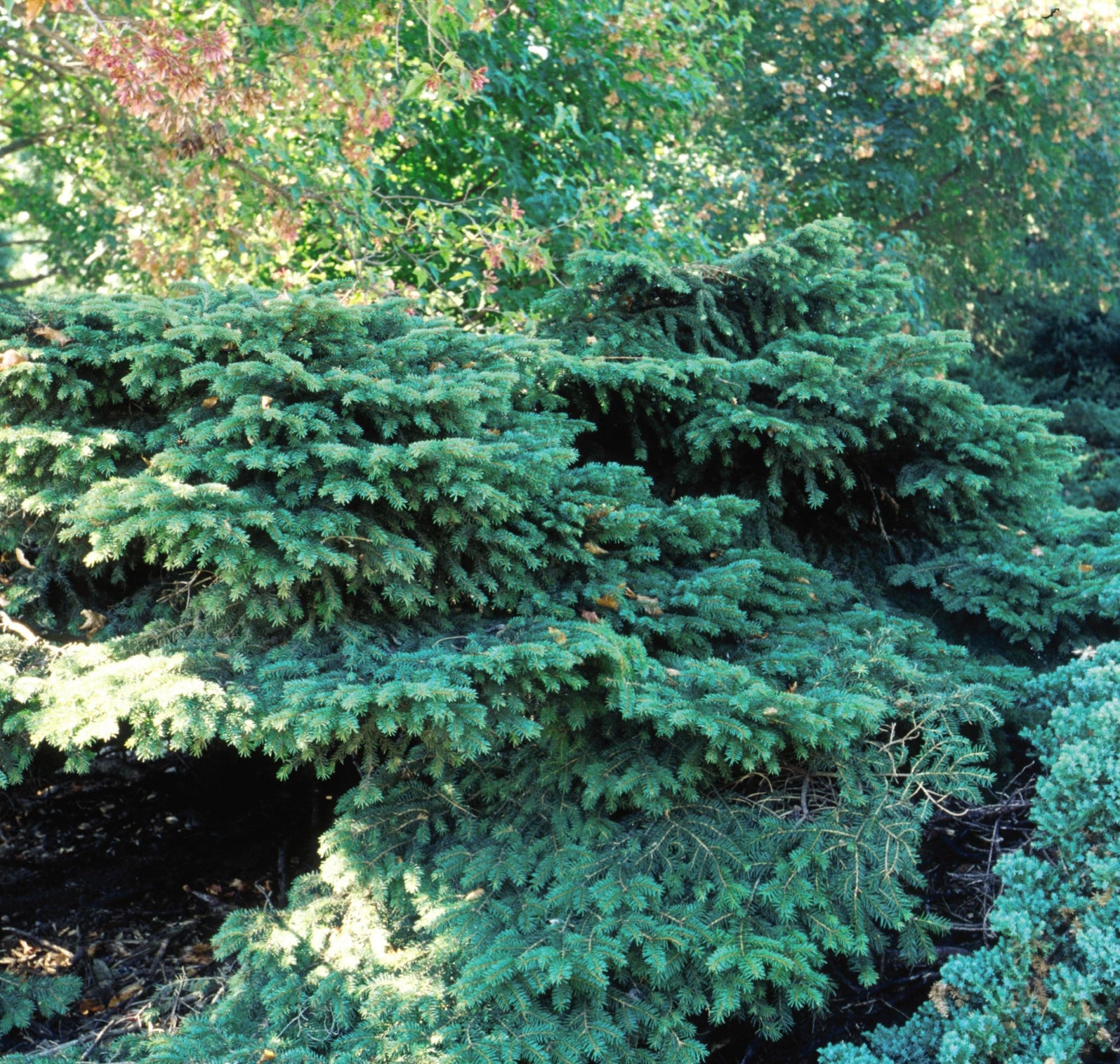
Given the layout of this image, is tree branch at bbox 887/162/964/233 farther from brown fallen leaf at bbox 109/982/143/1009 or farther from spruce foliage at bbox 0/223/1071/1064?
brown fallen leaf at bbox 109/982/143/1009

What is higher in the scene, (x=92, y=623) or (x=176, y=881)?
(x=92, y=623)

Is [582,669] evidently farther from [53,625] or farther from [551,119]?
[551,119]

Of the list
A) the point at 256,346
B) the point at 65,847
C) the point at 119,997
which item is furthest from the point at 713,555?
the point at 65,847

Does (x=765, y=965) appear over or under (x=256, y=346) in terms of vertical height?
under

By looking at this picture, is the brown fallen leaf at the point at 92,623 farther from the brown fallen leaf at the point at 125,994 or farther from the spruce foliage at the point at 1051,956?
the spruce foliage at the point at 1051,956

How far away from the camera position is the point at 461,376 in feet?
9.01

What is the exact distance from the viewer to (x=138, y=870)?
3699mm

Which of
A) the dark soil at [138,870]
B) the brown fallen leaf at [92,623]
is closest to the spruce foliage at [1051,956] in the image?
the dark soil at [138,870]

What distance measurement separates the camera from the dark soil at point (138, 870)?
3008mm

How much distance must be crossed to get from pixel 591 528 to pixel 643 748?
2.22ft

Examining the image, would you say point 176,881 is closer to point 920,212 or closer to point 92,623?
point 92,623

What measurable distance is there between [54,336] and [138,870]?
6.83 feet

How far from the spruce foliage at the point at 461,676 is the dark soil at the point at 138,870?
596 mm

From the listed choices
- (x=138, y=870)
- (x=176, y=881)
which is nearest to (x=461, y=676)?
(x=176, y=881)
